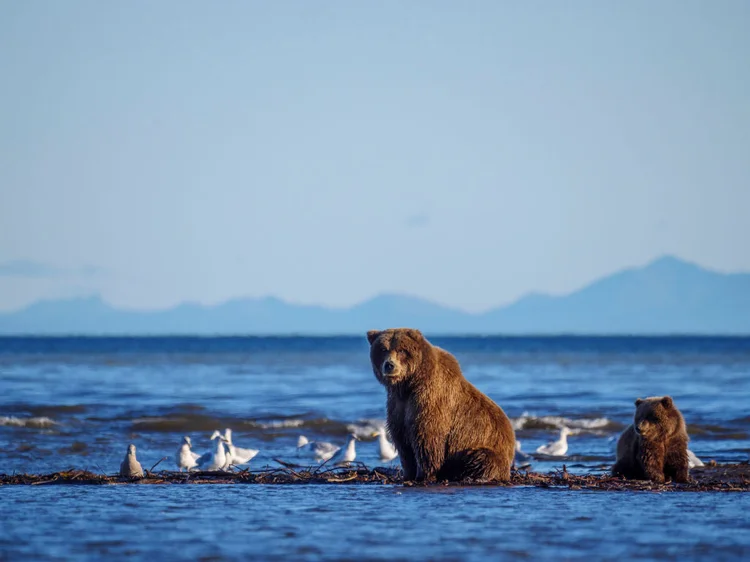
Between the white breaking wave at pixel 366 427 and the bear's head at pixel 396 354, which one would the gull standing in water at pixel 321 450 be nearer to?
the white breaking wave at pixel 366 427

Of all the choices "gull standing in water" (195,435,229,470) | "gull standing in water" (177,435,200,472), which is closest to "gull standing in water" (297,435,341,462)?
"gull standing in water" (195,435,229,470)

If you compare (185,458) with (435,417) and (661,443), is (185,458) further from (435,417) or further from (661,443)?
(661,443)

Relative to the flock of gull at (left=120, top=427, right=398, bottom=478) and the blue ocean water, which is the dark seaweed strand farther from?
the flock of gull at (left=120, top=427, right=398, bottom=478)

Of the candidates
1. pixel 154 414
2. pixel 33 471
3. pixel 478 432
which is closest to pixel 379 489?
pixel 478 432

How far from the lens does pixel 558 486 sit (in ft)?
33.6

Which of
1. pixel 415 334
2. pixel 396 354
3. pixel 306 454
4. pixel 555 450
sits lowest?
pixel 306 454

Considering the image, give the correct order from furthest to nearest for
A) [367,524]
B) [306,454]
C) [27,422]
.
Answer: [27,422] < [306,454] < [367,524]

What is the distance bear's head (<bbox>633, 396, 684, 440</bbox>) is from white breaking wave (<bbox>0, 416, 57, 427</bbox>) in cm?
1405

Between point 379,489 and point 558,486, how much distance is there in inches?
67.2

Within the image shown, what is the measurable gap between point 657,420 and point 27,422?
14.9 metres

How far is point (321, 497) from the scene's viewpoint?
9477mm

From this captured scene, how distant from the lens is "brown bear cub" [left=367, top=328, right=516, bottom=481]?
31.9 feet

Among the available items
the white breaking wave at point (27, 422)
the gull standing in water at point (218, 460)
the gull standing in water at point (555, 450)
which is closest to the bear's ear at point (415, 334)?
the gull standing in water at point (218, 460)

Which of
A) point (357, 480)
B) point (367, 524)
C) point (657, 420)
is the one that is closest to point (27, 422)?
point (357, 480)
